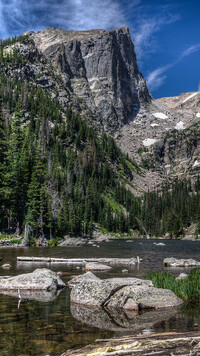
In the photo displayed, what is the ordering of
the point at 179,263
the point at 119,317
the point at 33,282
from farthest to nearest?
the point at 179,263, the point at 33,282, the point at 119,317

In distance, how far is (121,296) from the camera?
45.4ft

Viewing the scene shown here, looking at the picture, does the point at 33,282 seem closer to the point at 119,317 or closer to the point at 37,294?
the point at 37,294

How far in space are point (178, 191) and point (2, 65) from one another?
143 m

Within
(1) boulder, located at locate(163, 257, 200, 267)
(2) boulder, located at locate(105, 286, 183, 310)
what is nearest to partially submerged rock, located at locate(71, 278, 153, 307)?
(2) boulder, located at locate(105, 286, 183, 310)

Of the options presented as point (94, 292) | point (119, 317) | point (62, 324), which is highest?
point (94, 292)

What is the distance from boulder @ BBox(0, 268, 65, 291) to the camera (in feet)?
56.5

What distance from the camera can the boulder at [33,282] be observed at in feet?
56.5

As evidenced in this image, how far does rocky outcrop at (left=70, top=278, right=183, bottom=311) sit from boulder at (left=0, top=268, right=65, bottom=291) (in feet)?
9.94

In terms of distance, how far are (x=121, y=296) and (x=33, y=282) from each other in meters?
6.28

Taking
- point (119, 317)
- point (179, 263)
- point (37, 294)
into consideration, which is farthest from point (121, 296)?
point (179, 263)

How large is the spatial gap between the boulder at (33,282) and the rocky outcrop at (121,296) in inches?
119

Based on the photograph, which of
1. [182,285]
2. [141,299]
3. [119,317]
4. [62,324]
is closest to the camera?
[62,324]

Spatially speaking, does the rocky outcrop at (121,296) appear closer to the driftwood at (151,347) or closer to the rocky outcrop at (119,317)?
the rocky outcrop at (119,317)

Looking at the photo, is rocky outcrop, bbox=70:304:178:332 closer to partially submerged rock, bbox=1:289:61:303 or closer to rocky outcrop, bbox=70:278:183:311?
rocky outcrop, bbox=70:278:183:311
